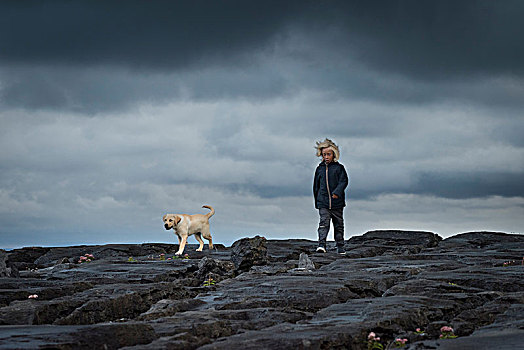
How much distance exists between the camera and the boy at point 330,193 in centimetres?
1864

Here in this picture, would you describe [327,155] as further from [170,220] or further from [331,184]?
[170,220]

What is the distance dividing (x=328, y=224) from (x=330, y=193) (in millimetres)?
1026

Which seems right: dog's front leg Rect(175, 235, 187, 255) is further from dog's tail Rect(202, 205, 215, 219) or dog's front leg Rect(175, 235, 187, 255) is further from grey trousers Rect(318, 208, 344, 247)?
grey trousers Rect(318, 208, 344, 247)

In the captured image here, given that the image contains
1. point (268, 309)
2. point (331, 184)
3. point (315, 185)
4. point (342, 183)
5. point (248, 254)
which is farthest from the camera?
point (315, 185)

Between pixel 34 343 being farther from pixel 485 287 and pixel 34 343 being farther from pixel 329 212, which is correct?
pixel 329 212

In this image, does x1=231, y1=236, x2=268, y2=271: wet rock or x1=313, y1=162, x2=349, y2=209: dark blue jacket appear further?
x1=313, y1=162, x2=349, y2=209: dark blue jacket

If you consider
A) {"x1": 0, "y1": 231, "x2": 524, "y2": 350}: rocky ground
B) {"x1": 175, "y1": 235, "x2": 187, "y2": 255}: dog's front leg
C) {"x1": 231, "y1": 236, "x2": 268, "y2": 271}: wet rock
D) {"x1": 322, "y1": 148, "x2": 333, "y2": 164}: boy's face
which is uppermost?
{"x1": 322, "y1": 148, "x2": 333, "y2": 164}: boy's face

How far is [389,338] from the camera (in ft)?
20.2

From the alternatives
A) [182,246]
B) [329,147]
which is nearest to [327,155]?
[329,147]

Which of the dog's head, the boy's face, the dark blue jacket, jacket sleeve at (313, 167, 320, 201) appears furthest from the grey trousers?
the dog's head

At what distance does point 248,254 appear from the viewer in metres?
14.3

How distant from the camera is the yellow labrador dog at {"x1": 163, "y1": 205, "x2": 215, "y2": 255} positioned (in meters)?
20.7

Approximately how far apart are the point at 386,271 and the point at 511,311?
4.80m

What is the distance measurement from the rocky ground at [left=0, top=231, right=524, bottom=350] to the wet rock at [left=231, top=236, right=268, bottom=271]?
32cm
